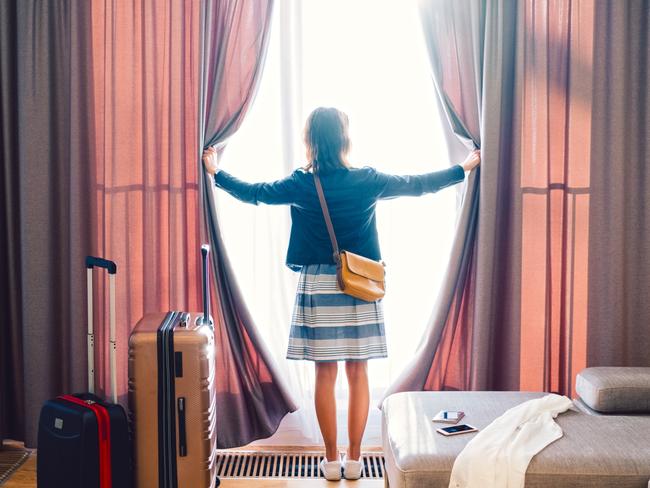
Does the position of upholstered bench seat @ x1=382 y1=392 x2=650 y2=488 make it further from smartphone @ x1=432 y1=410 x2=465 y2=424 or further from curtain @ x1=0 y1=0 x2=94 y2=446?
curtain @ x1=0 y1=0 x2=94 y2=446

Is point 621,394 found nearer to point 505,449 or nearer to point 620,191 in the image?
point 505,449

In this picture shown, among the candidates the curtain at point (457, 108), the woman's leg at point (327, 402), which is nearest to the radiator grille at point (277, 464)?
the woman's leg at point (327, 402)

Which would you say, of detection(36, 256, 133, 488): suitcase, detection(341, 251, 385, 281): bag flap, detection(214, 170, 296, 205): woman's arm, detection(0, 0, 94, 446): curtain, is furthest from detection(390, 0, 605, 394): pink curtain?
detection(0, 0, 94, 446): curtain

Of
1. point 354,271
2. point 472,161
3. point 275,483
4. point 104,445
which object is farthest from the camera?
point 472,161

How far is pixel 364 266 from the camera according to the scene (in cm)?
255

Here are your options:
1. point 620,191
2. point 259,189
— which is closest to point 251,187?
point 259,189

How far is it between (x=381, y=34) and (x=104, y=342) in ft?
6.06

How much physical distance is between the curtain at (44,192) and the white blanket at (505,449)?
1815 mm

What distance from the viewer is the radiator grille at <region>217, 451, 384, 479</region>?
8.95 feet

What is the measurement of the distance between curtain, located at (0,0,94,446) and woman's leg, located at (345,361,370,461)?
119 centimetres

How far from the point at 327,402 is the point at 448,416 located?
68 centimetres

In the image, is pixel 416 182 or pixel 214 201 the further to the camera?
pixel 214 201

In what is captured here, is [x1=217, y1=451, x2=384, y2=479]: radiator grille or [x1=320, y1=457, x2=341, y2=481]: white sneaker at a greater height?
[x1=320, y1=457, x2=341, y2=481]: white sneaker

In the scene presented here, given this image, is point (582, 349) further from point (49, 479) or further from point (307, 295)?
point (49, 479)
